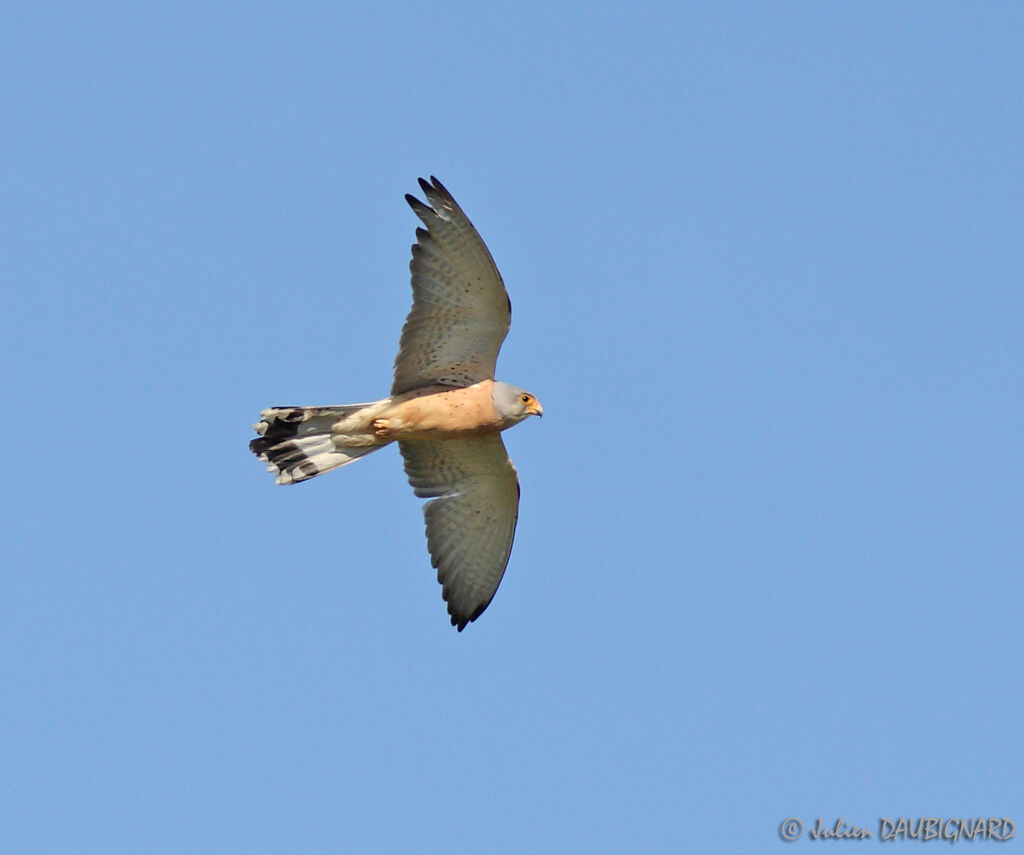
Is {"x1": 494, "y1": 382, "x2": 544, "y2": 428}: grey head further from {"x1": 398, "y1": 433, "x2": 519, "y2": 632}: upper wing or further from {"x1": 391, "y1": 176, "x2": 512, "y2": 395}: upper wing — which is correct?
{"x1": 398, "y1": 433, "x2": 519, "y2": 632}: upper wing

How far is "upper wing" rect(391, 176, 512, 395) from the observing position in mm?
10586

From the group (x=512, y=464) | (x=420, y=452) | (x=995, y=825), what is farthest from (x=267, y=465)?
(x=995, y=825)

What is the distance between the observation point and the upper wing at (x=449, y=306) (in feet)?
34.7

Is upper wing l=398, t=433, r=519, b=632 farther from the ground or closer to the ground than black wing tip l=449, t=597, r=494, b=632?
farther from the ground

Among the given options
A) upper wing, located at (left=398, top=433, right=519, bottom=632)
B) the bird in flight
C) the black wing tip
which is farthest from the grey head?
the black wing tip

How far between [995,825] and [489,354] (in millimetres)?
6044

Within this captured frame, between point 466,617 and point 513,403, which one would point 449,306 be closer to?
point 513,403

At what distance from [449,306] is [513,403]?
3.42ft

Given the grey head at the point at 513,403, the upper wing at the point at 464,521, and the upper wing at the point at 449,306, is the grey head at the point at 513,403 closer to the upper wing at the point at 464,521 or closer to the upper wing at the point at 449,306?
the upper wing at the point at 449,306

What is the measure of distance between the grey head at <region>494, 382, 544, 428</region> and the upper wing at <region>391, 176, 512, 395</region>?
249mm

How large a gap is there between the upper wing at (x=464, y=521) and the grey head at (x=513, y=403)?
0.99 meters

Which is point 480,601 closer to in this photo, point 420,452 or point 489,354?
point 420,452

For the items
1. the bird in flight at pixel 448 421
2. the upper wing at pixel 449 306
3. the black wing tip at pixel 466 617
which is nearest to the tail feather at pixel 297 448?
the bird in flight at pixel 448 421

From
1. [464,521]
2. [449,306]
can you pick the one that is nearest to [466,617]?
[464,521]
